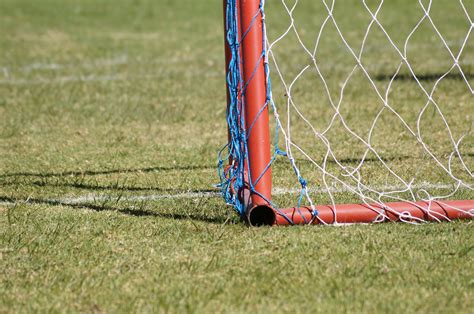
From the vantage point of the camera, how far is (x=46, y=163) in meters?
5.68

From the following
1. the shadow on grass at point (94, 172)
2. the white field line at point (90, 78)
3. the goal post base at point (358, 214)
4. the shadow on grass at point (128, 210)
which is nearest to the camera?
the goal post base at point (358, 214)

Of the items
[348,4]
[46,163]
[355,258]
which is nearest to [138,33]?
[348,4]

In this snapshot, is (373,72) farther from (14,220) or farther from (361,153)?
(14,220)

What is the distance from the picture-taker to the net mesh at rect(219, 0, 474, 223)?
4512mm

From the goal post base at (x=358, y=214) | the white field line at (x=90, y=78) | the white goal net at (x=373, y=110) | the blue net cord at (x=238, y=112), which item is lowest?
the white field line at (x=90, y=78)

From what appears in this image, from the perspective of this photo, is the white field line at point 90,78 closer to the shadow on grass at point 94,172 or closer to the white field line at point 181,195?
the shadow on grass at point 94,172

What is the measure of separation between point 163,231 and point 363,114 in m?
3.18

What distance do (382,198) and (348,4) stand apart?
9.86 meters

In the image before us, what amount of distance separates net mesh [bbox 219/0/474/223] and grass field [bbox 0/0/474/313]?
0.25ft

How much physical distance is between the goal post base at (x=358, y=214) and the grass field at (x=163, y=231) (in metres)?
0.07

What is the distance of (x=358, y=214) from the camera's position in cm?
420

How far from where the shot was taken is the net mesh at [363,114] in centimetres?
451

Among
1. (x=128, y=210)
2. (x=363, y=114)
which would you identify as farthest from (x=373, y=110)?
(x=128, y=210)

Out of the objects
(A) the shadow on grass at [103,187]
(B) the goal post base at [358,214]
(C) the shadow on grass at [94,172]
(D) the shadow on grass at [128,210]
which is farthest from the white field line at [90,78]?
(B) the goal post base at [358,214]
